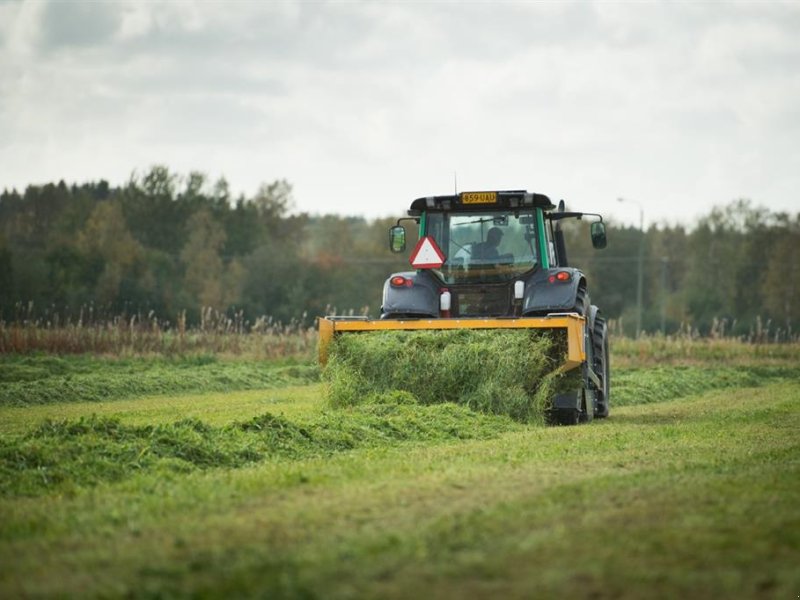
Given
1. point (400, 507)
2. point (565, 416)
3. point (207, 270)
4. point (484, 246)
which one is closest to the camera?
point (400, 507)

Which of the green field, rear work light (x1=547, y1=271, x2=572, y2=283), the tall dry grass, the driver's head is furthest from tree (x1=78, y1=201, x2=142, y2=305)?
the green field

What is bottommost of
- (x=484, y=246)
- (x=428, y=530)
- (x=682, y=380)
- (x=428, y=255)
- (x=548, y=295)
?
(x=682, y=380)

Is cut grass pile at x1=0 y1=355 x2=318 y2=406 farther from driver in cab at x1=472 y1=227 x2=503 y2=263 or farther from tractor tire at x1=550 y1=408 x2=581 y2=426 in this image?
tractor tire at x1=550 y1=408 x2=581 y2=426

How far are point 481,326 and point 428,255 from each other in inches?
57.8

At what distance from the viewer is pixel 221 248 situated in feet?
201

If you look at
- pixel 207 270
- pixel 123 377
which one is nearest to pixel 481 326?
pixel 123 377

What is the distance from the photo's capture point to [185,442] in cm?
966

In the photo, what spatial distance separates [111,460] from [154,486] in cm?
106

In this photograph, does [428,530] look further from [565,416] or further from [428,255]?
[428,255]

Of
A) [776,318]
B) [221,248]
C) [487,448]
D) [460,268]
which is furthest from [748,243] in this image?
[487,448]

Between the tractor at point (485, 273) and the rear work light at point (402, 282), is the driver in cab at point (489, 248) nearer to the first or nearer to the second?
the tractor at point (485, 273)

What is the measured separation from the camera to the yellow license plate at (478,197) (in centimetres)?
1511

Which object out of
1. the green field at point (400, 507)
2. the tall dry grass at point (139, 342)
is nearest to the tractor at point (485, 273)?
the green field at point (400, 507)

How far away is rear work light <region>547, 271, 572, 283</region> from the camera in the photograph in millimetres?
14492
